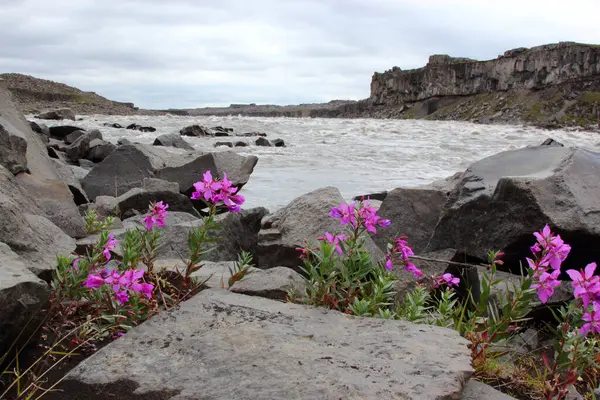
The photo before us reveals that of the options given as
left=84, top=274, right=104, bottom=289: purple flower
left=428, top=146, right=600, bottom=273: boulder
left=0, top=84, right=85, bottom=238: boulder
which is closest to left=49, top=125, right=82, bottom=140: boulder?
left=0, top=84, right=85, bottom=238: boulder

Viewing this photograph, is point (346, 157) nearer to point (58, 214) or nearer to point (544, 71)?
point (58, 214)

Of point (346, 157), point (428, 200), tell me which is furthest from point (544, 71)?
point (428, 200)

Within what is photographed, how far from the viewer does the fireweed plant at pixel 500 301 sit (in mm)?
2521

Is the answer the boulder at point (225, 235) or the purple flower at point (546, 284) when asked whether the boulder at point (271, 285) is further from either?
the purple flower at point (546, 284)

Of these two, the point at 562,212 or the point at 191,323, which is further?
the point at 562,212

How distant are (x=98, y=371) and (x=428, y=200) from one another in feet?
14.1

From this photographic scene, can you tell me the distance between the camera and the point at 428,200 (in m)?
5.83

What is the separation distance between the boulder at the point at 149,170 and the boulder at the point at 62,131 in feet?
28.7

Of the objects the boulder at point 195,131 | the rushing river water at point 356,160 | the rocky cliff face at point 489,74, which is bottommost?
the rushing river water at point 356,160

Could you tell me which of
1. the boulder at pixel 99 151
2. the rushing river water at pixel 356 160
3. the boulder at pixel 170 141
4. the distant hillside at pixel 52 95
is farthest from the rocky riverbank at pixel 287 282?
the distant hillside at pixel 52 95

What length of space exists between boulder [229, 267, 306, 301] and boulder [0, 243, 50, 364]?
1.00 meters

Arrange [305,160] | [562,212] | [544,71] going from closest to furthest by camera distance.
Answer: [562,212] → [305,160] → [544,71]

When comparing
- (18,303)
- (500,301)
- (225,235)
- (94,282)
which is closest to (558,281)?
(500,301)

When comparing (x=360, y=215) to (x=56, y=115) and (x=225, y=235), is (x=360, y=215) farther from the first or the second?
(x=56, y=115)
